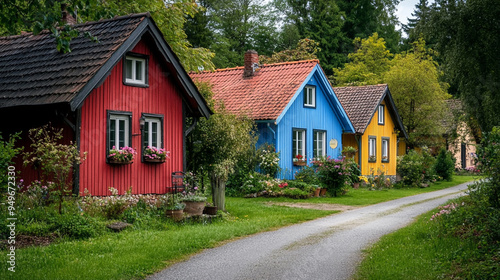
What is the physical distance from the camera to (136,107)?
16.3 m

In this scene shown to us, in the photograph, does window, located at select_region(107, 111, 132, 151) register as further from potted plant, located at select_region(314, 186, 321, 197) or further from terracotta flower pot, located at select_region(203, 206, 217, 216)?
potted plant, located at select_region(314, 186, 321, 197)

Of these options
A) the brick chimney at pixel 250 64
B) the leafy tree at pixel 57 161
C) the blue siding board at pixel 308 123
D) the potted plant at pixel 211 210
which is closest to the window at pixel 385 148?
the blue siding board at pixel 308 123

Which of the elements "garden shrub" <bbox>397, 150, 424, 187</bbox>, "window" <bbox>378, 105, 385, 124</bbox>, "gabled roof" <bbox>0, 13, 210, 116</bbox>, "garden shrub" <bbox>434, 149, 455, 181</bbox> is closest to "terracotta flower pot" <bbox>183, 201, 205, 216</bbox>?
"gabled roof" <bbox>0, 13, 210, 116</bbox>

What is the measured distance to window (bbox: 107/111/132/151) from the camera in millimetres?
15645

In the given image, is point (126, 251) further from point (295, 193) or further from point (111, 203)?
point (295, 193)

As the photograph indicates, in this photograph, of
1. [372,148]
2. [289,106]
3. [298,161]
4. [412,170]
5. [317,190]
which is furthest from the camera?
[372,148]

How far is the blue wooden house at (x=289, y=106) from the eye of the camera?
25812mm

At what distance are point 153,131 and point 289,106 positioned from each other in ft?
33.1

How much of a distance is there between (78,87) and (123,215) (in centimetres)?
342

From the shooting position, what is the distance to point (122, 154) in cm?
1529

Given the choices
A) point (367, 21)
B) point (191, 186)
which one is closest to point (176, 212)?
point (191, 186)

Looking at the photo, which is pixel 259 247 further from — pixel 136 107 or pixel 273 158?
pixel 273 158

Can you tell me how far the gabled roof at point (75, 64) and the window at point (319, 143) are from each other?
38.0ft

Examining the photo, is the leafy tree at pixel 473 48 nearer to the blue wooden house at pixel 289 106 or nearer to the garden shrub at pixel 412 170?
the blue wooden house at pixel 289 106
